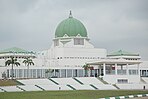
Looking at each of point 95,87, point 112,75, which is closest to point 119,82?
point 112,75

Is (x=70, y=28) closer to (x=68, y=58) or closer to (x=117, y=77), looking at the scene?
(x=68, y=58)

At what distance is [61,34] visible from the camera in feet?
413

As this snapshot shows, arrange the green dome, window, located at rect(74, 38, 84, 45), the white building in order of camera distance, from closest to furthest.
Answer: the white building, the green dome, window, located at rect(74, 38, 84, 45)

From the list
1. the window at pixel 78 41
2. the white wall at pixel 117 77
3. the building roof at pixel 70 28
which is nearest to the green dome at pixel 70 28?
the building roof at pixel 70 28

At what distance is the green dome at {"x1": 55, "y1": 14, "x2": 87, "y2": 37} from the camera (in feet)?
410

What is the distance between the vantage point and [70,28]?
12512 cm

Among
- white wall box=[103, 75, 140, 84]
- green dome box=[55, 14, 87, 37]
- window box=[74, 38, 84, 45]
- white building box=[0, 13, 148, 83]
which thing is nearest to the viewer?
white wall box=[103, 75, 140, 84]

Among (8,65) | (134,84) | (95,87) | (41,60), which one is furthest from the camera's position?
(41,60)

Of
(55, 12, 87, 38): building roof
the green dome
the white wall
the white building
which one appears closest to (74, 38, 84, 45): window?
the white building

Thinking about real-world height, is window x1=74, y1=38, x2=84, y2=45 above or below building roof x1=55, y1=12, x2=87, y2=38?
below

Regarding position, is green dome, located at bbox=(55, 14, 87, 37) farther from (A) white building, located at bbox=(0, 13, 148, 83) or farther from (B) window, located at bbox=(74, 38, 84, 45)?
(B) window, located at bbox=(74, 38, 84, 45)

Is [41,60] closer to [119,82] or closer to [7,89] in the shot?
[119,82]

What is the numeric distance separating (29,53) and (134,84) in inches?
1638

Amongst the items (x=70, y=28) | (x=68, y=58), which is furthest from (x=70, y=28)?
(x=68, y=58)
